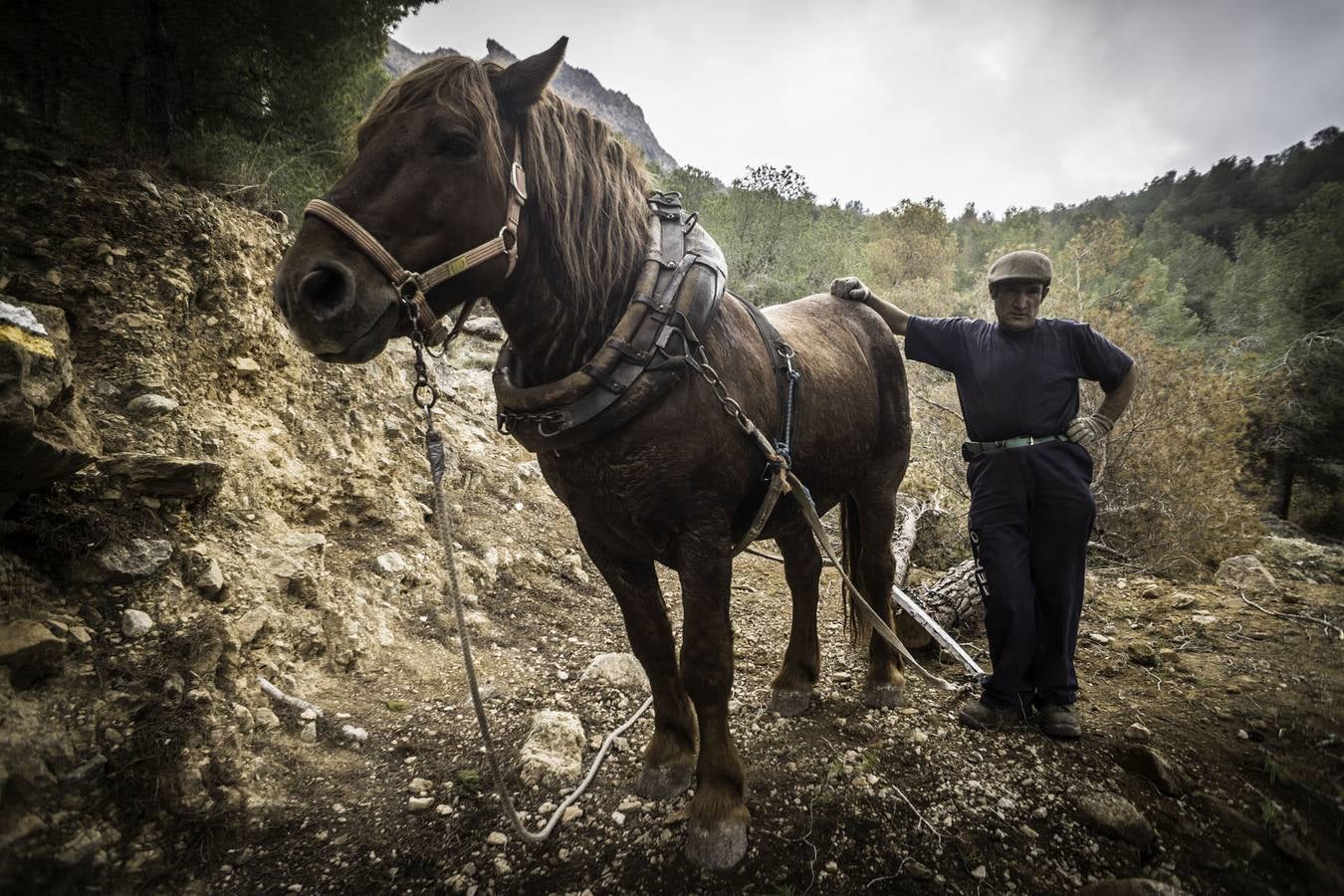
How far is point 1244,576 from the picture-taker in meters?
4.52

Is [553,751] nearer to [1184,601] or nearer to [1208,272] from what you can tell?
[1184,601]

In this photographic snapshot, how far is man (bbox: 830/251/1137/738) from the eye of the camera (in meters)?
2.43

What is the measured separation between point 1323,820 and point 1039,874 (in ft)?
3.84

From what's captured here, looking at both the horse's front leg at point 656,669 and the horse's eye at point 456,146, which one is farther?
the horse's front leg at point 656,669

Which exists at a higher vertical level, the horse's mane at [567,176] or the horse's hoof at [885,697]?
the horse's mane at [567,176]

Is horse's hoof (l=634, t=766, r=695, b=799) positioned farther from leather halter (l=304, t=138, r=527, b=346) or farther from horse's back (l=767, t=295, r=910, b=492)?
leather halter (l=304, t=138, r=527, b=346)

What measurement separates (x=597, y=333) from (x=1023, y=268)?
7.04 feet

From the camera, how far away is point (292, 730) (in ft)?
7.15

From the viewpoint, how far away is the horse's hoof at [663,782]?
2.13 meters

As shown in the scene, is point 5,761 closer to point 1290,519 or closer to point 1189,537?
point 1189,537

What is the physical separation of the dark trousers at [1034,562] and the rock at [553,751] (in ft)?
6.67

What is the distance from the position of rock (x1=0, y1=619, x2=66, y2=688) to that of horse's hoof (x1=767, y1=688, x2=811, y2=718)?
2.85 metres

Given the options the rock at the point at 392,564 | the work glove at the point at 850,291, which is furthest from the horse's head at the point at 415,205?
the rock at the point at 392,564

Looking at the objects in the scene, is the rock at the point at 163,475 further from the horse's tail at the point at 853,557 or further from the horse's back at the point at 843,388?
the horse's tail at the point at 853,557
